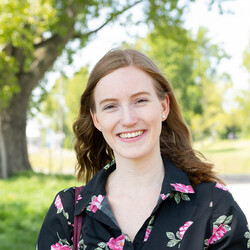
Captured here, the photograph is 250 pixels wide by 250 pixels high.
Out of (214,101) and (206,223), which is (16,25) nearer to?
(206,223)

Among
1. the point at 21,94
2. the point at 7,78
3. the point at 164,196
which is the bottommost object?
the point at 164,196

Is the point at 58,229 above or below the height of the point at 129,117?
below

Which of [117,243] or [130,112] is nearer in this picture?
[117,243]

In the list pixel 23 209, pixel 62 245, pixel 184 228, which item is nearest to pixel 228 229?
pixel 184 228

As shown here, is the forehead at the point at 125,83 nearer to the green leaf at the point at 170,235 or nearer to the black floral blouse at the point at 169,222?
the black floral blouse at the point at 169,222

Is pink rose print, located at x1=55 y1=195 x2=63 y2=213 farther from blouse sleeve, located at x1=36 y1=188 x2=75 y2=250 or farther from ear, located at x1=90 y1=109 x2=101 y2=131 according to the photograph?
ear, located at x1=90 y1=109 x2=101 y2=131

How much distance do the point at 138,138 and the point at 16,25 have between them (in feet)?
33.3

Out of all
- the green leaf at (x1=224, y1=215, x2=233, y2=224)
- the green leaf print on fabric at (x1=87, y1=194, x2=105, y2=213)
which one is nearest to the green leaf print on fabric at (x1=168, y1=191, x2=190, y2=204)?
the green leaf at (x1=224, y1=215, x2=233, y2=224)

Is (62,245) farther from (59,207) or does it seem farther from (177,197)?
(177,197)

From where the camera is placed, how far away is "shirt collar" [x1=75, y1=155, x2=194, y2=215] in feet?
7.30

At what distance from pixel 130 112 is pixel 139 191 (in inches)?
16.1

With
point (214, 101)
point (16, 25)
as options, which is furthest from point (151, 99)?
point (214, 101)

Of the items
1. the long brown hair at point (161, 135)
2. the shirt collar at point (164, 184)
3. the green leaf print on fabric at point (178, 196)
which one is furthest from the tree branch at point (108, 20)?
the green leaf print on fabric at point (178, 196)

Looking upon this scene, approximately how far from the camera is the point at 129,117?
2.26 m
